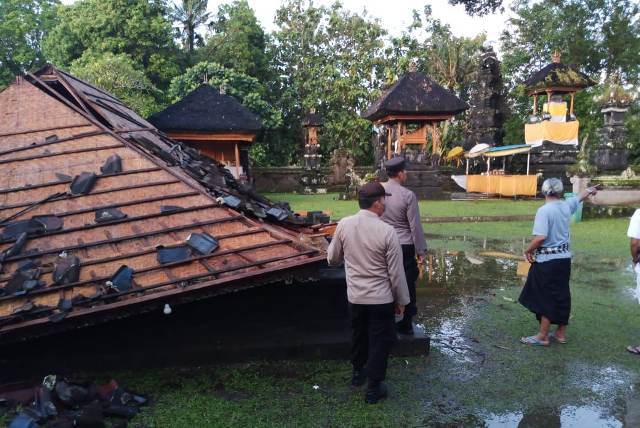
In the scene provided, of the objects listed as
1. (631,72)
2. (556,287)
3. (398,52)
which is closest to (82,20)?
(398,52)

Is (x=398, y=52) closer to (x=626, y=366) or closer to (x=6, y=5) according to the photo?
(x=6, y=5)

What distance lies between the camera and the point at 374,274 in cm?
328

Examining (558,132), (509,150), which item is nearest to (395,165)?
(509,150)

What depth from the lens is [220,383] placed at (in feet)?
12.3

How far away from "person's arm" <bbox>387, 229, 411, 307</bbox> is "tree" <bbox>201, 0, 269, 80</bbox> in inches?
1070

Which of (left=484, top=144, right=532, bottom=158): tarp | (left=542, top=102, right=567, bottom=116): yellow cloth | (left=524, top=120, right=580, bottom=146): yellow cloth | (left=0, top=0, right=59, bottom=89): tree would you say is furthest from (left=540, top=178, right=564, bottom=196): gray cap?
(left=0, top=0, right=59, bottom=89): tree

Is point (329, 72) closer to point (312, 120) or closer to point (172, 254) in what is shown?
point (312, 120)

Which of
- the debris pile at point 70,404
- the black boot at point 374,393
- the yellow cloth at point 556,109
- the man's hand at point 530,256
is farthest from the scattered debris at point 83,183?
the yellow cloth at point 556,109

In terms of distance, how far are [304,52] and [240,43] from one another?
14.6 ft

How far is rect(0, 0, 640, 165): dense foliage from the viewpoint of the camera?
25.9 metres

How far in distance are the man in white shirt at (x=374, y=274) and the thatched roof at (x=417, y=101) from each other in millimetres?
15232

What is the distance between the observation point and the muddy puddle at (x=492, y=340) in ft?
10.7

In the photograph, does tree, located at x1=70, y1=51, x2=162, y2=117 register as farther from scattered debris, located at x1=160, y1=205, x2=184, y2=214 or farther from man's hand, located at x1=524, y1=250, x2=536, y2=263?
man's hand, located at x1=524, y1=250, x2=536, y2=263

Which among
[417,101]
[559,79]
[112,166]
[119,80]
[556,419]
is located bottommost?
[556,419]
